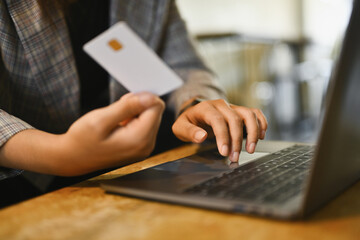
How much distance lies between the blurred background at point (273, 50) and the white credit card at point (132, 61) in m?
2.06

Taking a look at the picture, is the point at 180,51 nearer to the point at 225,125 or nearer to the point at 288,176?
the point at 225,125

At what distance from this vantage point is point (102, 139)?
0.40 m

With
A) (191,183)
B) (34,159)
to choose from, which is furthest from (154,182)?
(34,159)

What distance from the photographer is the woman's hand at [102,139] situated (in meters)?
0.39

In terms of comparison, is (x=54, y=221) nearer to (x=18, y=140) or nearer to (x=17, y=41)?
(x=18, y=140)

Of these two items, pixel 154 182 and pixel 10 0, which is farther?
pixel 10 0

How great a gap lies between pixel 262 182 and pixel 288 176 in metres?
0.04

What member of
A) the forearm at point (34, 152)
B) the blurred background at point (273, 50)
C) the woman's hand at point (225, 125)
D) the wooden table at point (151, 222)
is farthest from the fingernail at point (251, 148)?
the blurred background at point (273, 50)

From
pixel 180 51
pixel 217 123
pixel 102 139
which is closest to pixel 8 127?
pixel 102 139

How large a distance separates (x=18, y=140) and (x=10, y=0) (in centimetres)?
33

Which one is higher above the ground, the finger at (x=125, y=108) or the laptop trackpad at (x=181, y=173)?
the finger at (x=125, y=108)

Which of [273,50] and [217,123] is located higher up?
[217,123]

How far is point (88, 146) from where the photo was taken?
0.40m

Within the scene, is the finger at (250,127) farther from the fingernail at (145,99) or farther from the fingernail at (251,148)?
the fingernail at (145,99)
